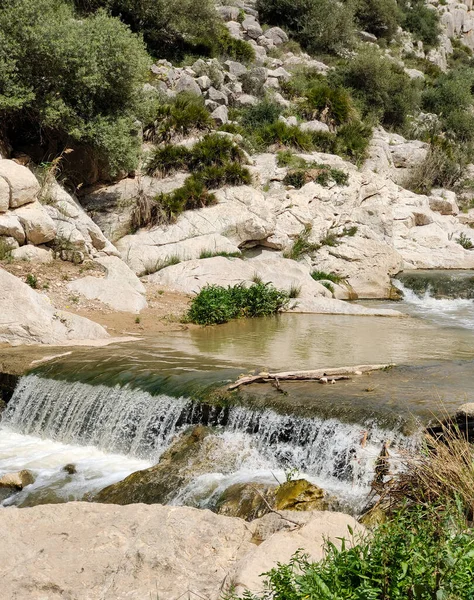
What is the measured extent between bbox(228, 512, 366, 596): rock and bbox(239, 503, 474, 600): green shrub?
133 mm

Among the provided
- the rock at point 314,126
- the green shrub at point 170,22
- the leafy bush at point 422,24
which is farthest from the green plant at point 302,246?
the leafy bush at point 422,24

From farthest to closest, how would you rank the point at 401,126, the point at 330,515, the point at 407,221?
the point at 401,126 < the point at 407,221 < the point at 330,515

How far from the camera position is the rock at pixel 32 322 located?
35.2ft

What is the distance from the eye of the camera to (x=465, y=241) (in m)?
23.5

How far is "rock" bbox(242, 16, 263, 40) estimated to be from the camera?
113 feet

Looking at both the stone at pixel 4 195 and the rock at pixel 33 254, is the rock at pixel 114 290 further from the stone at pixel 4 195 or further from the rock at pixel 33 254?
the stone at pixel 4 195

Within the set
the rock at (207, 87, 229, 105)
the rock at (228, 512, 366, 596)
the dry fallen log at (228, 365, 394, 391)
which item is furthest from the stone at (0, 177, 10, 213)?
the rock at (207, 87, 229, 105)

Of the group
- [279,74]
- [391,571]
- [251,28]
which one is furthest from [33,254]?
[251,28]

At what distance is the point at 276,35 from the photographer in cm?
3534

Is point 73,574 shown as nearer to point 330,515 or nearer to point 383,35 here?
point 330,515

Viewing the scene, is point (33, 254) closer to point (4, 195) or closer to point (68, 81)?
point (4, 195)

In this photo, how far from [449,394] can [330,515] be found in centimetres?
334

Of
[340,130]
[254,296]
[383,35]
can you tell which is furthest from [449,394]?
[383,35]

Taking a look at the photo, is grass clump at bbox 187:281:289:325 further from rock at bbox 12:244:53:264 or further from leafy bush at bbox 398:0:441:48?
leafy bush at bbox 398:0:441:48
